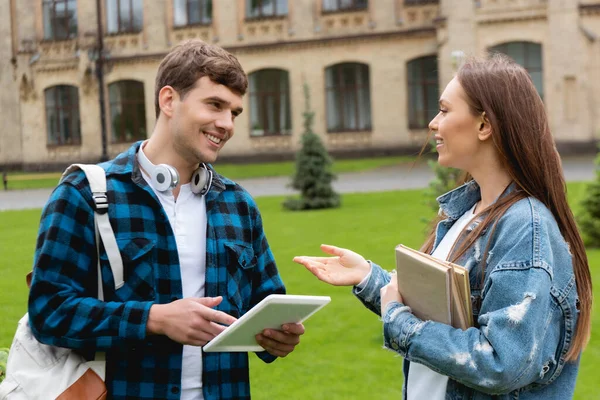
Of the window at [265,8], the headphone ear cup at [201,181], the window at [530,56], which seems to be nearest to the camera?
the headphone ear cup at [201,181]

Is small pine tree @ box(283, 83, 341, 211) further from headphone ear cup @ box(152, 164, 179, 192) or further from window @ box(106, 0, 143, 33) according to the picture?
window @ box(106, 0, 143, 33)

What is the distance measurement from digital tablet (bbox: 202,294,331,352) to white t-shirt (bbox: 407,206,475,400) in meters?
0.35

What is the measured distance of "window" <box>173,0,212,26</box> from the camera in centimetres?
3297

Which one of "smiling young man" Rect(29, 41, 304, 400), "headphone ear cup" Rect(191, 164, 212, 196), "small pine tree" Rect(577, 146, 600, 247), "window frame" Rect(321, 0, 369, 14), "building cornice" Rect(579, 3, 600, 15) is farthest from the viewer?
"window frame" Rect(321, 0, 369, 14)

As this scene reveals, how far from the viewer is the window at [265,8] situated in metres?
31.9

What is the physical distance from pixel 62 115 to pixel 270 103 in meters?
9.04

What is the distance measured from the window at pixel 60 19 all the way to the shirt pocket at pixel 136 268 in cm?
3432

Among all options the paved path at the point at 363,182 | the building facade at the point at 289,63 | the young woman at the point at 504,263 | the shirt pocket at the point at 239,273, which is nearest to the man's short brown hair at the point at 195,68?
the shirt pocket at the point at 239,273

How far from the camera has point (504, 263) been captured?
216 cm

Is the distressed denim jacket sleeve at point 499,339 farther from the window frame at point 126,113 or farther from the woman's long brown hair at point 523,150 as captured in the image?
the window frame at point 126,113

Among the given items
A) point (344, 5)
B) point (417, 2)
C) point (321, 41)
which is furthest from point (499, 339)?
point (344, 5)

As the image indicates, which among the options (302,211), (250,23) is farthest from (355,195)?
(250,23)

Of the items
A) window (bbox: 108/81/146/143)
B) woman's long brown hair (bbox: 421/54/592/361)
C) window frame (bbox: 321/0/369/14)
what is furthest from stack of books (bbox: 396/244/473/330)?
window (bbox: 108/81/146/143)

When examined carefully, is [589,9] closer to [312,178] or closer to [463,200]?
[312,178]
